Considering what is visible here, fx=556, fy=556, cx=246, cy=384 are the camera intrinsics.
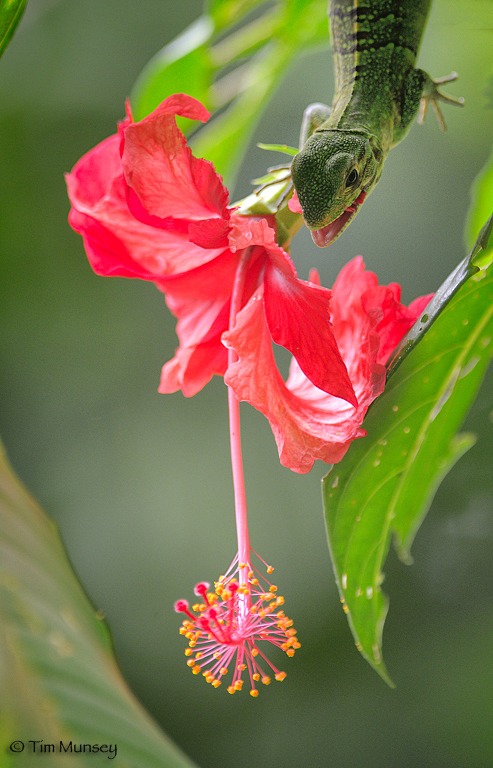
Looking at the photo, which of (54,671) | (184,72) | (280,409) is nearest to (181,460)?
(184,72)

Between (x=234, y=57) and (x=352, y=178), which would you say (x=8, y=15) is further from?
(x=234, y=57)

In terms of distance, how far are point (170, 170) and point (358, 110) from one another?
0.13 metres

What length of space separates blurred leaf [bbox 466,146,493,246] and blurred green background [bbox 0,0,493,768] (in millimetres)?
696

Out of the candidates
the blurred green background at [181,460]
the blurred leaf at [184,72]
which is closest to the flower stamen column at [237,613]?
the blurred leaf at [184,72]

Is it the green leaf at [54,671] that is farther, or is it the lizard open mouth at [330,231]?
the lizard open mouth at [330,231]

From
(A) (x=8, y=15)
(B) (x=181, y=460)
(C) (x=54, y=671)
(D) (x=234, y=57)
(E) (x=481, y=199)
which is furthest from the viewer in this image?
(B) (x=181, y=460)

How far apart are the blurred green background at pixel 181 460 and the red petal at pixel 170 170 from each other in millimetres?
827

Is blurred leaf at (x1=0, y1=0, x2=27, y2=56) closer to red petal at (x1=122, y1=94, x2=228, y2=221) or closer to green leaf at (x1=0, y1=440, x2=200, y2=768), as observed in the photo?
red petal at (x1=122, y1=94, x2=228, y2=221)

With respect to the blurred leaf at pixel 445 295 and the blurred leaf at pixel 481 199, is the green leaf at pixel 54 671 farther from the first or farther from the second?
the blurred leaf at pixel 481 199

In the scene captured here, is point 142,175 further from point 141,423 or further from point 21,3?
point 141,423

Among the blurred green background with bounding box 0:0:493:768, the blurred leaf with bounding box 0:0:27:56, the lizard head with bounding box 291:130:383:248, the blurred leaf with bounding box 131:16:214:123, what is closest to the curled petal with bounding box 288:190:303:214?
the lizard head with bounding box 291:130:383:248

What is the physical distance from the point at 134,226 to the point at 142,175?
60mm

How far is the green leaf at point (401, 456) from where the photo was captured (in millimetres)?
257

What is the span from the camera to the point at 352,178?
0.31 meters
